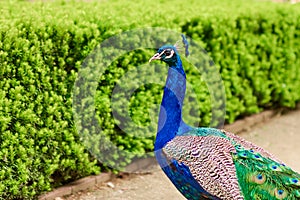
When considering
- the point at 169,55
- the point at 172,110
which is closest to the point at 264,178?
the point at 172,110

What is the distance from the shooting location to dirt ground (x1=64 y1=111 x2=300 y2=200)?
5.50 metres

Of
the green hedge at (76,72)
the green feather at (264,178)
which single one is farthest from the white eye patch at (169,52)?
the green hedge at (76,72)

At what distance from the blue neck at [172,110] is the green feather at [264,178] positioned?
515 mm

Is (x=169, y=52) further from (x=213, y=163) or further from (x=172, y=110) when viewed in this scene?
(x=213, y=163)

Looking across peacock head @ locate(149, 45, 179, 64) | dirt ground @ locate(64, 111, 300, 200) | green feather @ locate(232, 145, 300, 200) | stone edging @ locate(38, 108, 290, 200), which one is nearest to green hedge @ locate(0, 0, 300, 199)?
stone edging @ locate(38, 108, 290, 200)

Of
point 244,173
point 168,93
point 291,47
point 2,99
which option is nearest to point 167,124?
point 168,93

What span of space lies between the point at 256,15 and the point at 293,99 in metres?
1.57

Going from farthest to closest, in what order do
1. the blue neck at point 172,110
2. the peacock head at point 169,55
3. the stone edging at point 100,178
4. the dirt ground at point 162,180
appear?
the dirt ground at point 162,180 < the stone edging at point 100,178 < the peacock head at point 169,55 < the blue neck at point 172,110

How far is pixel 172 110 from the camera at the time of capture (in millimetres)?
4195

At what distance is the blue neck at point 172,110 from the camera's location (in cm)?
414

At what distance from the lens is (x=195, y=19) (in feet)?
22.1

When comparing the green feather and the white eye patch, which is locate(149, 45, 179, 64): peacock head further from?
the green feather

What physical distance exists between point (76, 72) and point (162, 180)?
1.51 m

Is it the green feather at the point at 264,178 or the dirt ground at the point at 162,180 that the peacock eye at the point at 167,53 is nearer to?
the green feather at the point at 264,178
